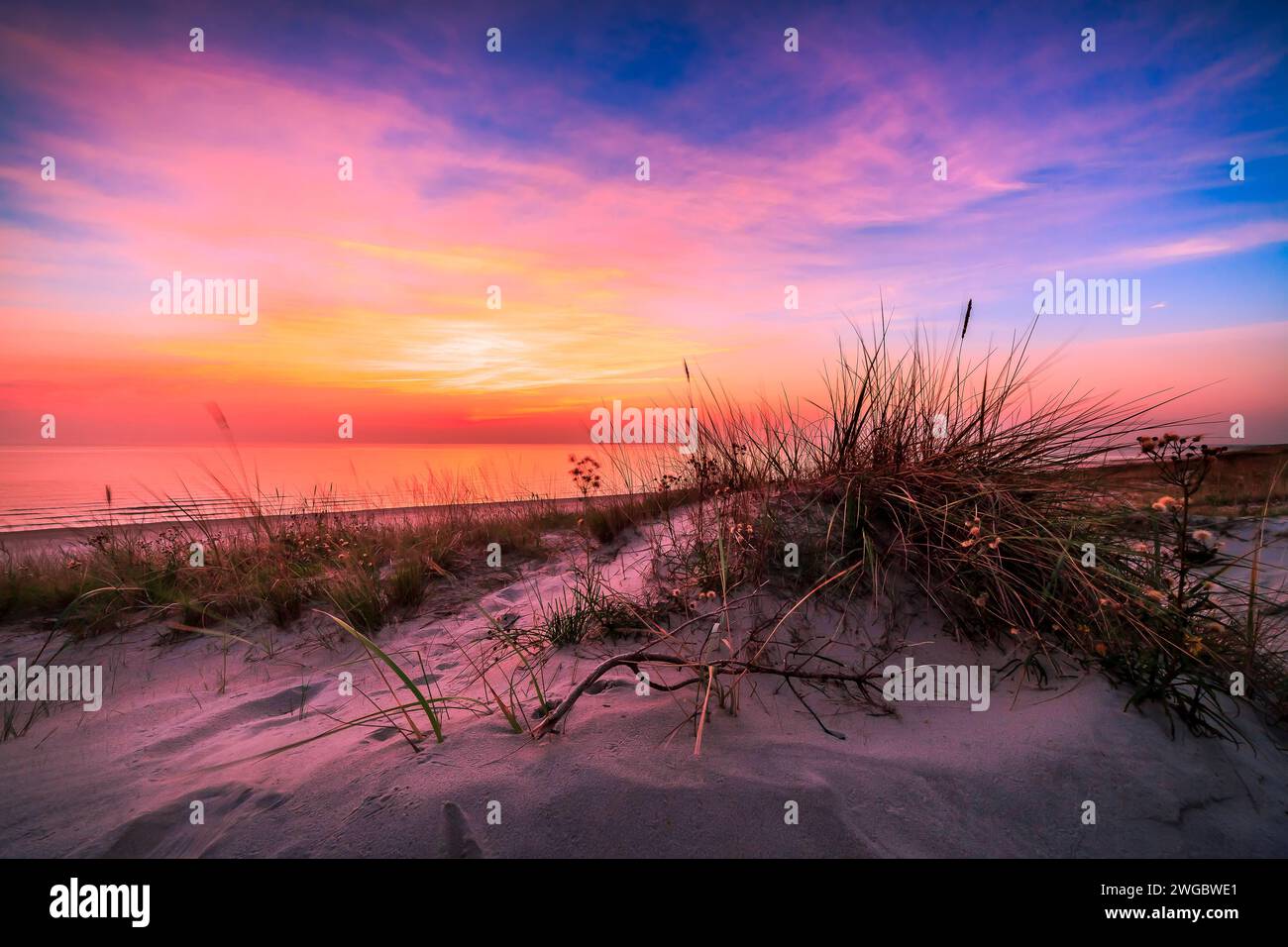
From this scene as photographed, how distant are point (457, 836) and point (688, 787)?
729 millimetres

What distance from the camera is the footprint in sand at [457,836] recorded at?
1.78m

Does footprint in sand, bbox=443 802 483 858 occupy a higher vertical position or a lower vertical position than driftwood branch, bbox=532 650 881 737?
lower

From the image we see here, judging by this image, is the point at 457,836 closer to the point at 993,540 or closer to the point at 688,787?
the point at 688,787

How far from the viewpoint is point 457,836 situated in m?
1.83

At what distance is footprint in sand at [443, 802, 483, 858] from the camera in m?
1.78

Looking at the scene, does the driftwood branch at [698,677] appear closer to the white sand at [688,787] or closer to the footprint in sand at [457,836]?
the white sand at [688,787]

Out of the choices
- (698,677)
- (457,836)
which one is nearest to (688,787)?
(698,677)

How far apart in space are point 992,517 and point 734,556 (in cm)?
139

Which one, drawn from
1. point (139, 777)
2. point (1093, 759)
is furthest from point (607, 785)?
point (139, 777)

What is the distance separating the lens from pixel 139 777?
2.42 metres

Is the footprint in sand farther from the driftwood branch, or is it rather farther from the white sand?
the driftwood branch

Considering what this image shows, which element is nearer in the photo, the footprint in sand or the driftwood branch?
the footprint in sand

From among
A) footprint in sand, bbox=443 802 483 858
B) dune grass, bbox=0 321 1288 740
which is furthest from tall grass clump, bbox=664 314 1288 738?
footprint in sand, bbox=443 802 483 858

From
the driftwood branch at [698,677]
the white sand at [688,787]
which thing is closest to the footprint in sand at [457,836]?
the white sand at [688,787]
